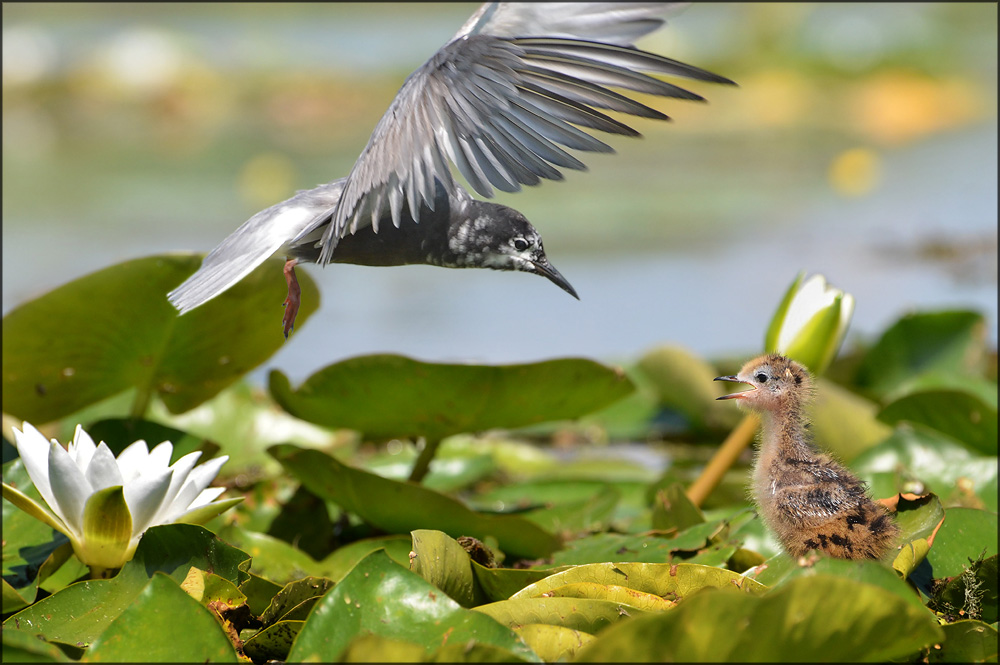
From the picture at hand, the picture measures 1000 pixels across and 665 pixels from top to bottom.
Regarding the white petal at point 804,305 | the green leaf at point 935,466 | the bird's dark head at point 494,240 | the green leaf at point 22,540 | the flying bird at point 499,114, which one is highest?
the flying bird at point 499,114

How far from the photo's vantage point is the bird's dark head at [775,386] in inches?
71.2

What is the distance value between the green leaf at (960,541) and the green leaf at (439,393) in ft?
2.70

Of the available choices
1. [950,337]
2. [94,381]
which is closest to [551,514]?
[94,381]

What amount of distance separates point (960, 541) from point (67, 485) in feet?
5.27

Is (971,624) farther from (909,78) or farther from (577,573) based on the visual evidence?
(909,78)

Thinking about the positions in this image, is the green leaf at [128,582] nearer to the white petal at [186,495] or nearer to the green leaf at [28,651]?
the white petal at [186,495]

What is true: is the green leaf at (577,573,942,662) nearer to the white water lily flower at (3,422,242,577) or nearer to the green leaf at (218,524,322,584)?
the white water lily flower at (3,422,242,577)

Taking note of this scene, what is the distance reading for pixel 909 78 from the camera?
1069 centimetres

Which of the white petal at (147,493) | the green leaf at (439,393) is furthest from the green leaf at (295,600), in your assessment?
the green leaf at (439,393)

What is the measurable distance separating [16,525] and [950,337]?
10.8ft

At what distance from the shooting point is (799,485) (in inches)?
64.8

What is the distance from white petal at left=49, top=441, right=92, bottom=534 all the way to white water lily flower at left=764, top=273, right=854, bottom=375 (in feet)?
4.87

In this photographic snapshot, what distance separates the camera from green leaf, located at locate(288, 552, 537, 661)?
1266 millimetres

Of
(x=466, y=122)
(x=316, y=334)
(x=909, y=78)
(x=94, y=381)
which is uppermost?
(x=909, y=78)
